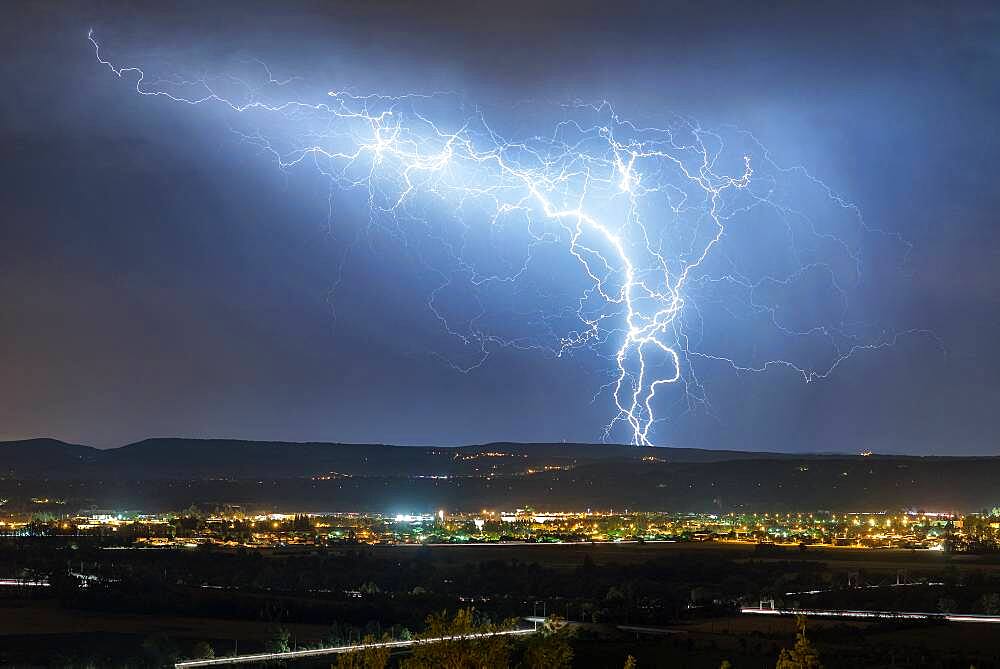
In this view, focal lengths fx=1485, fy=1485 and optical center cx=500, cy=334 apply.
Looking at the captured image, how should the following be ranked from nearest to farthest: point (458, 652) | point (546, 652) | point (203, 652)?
1. point (458, 652)
2. point (546, 652)
3. point (203, 652)

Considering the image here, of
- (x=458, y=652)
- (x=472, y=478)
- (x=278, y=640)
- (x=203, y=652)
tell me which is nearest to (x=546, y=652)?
(x=458, y=652)

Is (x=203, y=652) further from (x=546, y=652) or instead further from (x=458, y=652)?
(x=458, y=652)

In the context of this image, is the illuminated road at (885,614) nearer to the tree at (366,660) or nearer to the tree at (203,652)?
the tree at (203,652)

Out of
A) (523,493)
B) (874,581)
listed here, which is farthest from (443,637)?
(523,493)

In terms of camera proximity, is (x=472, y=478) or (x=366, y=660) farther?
(x=472, y=478)

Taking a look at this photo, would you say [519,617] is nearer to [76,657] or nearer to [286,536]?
[76,657]
